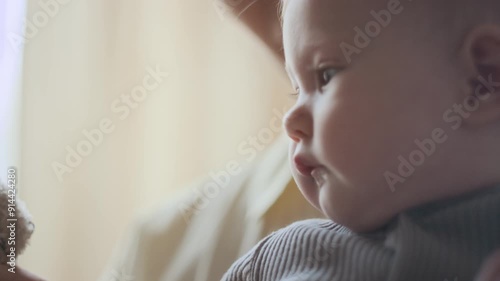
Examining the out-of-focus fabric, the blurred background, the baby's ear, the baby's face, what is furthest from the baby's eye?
the blurred background

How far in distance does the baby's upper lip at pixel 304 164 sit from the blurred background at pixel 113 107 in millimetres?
357

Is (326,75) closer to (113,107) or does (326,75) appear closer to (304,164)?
(304,164)

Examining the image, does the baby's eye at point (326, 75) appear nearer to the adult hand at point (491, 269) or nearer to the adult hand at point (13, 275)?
the adult hand at point (491, 269)

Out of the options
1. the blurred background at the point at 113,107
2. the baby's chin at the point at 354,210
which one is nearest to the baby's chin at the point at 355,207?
the baby's chin at the point at 354,210

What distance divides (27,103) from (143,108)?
16 centimetres

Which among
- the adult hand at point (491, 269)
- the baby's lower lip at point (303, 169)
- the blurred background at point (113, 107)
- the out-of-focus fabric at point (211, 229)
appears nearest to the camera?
the adult hand at point (491, 269)

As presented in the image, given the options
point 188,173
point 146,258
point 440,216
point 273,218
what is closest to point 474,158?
point 440,216

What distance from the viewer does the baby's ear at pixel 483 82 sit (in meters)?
0.52

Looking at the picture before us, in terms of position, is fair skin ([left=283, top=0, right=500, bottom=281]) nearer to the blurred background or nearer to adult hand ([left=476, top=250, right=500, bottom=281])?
adult hand ([left=476, top=250, right=500, bottom=281])

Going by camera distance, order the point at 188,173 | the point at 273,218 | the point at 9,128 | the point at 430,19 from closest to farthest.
→ the point at 430,19 < the point at 273,218 < the point at 9,128 < the point at 188,173

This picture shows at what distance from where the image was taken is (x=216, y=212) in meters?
0.82

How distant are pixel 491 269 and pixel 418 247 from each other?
55mm

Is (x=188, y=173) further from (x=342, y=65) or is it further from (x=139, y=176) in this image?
(x=342, y=65)

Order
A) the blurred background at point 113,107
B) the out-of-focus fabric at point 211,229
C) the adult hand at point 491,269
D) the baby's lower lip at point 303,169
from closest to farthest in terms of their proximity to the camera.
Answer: the adult hand at point 491,269 < the baby's lower lip at point 303,169 < the out-of-focus fabric at point 211,229 < the blurred background at point 113,107
